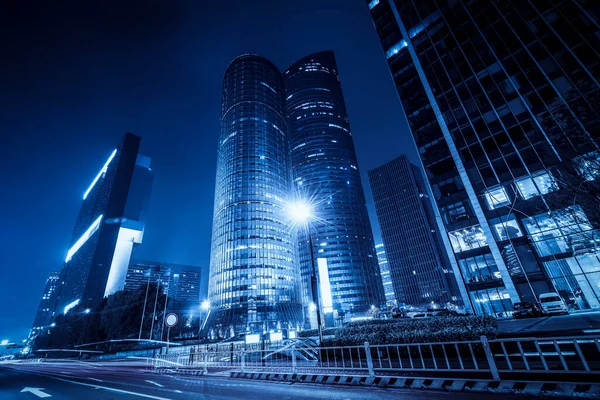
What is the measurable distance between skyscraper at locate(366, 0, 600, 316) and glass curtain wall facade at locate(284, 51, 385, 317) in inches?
3235

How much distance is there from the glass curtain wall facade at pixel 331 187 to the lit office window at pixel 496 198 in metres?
85.0

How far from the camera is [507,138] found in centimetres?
2994

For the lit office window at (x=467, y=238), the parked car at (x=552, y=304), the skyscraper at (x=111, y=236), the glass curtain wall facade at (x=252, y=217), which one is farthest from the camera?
the skyscraper at (x=111, y=236)

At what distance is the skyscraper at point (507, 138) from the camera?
79.6 ft

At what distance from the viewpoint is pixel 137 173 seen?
153500 mm

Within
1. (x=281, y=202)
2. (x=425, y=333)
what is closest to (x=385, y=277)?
(x=281, y=202)

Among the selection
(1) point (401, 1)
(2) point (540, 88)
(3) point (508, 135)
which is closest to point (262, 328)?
(3) point (508, 135)

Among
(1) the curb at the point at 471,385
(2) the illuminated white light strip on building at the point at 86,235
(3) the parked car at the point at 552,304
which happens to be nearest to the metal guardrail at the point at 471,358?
(1) the curb at the point at 471,385

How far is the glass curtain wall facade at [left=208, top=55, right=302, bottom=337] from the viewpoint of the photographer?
77125mm

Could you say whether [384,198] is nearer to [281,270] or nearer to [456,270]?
[281,270]

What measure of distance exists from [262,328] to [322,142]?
98748 millimetres

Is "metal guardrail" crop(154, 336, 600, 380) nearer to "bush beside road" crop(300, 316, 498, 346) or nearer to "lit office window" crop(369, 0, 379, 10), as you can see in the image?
"bush beside road" crop(300, 316, 498, 346)

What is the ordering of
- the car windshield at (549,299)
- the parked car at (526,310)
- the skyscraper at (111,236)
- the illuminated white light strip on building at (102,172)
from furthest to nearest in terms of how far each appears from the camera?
the illuminated white light strip on building at (102,172)
the skyscraper at (111,236)
the car windshield at (549,299)
the parked car at (526,310)

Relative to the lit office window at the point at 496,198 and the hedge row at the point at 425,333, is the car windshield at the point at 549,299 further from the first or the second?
the hedge row at the point at 425,333
